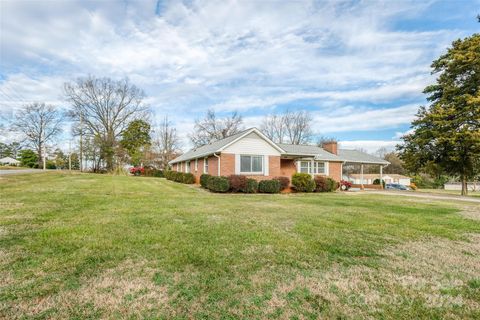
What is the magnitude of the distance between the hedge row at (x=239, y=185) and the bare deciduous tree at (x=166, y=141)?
3004 cm

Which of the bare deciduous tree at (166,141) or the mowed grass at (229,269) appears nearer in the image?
the mowed grass at (229,269)

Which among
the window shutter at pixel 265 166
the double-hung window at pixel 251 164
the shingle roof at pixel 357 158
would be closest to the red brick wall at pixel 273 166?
the window shutter at pixel 265 166

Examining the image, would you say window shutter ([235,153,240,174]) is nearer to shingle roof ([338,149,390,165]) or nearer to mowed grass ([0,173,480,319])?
shingle roof ([338,149,390,165])

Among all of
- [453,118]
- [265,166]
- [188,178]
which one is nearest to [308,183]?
[265,166]

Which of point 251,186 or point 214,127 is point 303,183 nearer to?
point 251,186

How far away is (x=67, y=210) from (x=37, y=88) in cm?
3181

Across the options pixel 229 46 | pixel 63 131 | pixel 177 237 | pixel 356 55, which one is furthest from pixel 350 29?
pixel 63 131

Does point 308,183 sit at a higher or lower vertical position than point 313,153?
lower

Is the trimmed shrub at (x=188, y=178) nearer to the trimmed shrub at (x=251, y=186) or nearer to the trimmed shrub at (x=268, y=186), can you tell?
the trimmed shrub at (x=251, y=186)

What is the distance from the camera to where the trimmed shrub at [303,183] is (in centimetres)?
1748

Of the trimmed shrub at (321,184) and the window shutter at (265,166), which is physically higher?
the window shutter at (265,166)

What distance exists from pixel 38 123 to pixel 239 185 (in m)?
48.4

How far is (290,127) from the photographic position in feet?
157

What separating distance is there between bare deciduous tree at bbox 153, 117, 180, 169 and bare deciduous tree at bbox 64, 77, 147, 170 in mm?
6804
